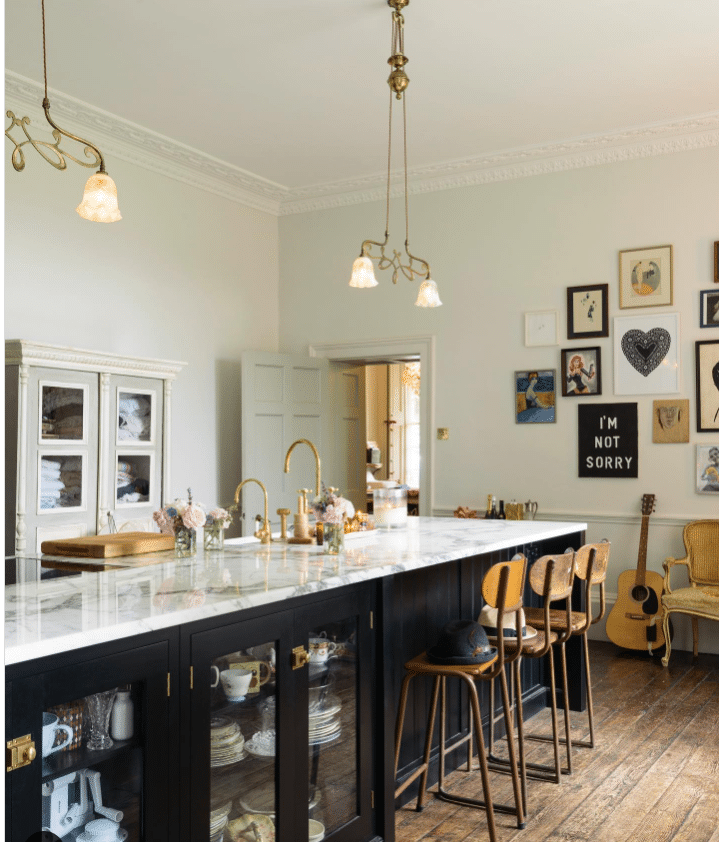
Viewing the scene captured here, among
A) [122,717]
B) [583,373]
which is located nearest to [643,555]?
[583,373]

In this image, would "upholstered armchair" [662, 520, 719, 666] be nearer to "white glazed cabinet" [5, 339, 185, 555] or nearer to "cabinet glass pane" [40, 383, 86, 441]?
"white glazed cabinet" [5, 339, 185, 555]

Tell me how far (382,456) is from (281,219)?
218 inches

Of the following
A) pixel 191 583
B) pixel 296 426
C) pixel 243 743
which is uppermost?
pixel 296 426

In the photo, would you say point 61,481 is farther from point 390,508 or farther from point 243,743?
point 243,743

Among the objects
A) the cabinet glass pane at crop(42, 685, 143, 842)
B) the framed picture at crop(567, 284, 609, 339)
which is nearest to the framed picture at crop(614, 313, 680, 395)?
the framed picture at crop(567, 284, 609, 339)

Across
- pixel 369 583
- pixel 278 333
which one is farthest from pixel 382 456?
pixel 369 583

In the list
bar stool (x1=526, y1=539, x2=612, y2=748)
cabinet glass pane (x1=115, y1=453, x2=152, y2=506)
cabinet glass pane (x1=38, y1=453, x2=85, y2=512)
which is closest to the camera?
bar stool (x1=526, y1=539, x2=612, y2=748)

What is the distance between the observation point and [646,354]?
20.9 feet

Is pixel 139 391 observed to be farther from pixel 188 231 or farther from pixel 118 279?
pixel 188 231

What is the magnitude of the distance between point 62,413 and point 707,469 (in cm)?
451

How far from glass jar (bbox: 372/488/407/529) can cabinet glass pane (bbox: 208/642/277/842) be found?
81.8 inches

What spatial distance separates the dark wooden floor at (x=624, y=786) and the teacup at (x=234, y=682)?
1.16 metres

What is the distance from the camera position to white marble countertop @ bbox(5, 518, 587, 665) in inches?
79.4

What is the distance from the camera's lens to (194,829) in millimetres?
2244
